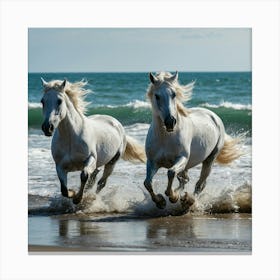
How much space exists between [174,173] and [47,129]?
1054 mm

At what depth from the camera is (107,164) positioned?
952cm

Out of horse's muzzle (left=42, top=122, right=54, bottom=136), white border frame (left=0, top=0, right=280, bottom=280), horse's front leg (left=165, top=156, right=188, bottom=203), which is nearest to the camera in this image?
horse's muzzle (left=42, top=122, right=54, bottom=136)

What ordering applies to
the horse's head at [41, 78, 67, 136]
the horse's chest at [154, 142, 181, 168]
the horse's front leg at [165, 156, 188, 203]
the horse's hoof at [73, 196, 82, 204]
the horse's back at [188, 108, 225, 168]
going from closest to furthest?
1. the horse's head at [41, 78, 67, 136]
2. the horse's front leg at [165, 156, 188, 203]
3. the horse's chest at [154, 142, 181, 168]
4. the horse's hoof at [73, 196, 82, 204]
5. the horse's back at [188, 108, 225, 168]

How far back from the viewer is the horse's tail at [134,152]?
944cm

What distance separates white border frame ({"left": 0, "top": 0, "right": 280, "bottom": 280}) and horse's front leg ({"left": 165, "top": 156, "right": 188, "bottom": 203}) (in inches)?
22.1

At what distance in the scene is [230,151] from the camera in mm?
9547

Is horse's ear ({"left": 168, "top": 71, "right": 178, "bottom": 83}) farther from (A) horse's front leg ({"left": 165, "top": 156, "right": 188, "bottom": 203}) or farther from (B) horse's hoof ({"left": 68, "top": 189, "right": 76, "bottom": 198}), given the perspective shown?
(B) horse's hoof ({"left": 68, "top": 189, "right": 76, "bottom": 198})

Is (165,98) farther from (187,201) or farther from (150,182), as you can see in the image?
(187,201)

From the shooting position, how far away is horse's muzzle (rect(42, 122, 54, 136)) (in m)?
8.82

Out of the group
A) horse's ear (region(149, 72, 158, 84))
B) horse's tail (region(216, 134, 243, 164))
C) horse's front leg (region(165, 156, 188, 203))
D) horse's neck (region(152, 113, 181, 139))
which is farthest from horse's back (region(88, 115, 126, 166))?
horse's tail (region(216, 134, 243, 164))
